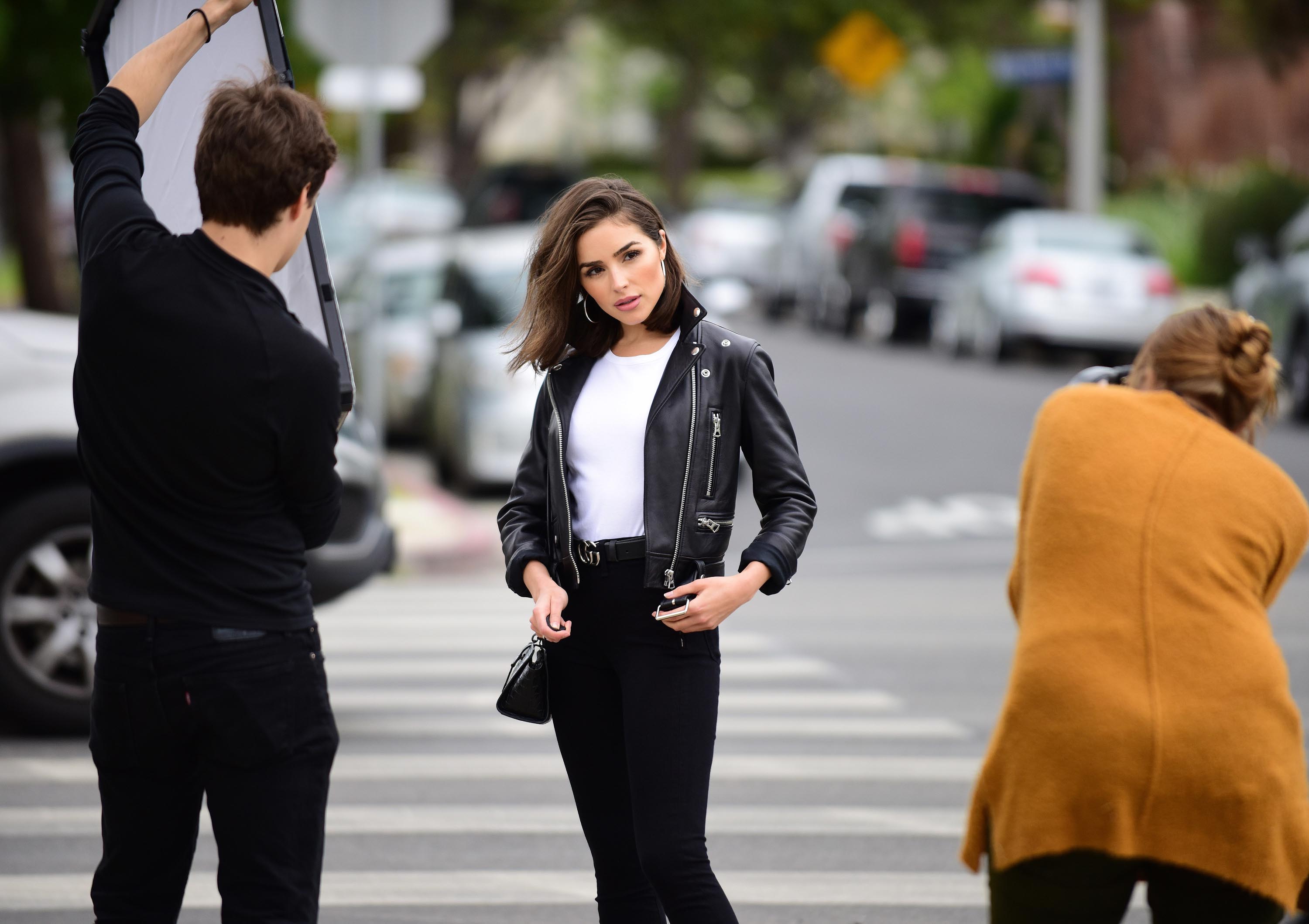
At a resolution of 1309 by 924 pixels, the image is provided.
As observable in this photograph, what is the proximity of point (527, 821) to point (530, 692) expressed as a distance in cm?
247

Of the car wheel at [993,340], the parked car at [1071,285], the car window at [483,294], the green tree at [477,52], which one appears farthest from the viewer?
the green tree at [477,52]

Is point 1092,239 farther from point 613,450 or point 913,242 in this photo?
point 613,450

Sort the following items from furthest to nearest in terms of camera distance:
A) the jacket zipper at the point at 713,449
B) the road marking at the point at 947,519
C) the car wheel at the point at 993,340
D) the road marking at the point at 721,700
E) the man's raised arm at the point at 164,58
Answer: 1. the car wheel at the point at 993,340
2. the road marking at the point at 947,519
3. the road marking at the point at 721,700
4. the jacket zipper at the point at 713,449
5. the man's raised arm at the point at 164,58

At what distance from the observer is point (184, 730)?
335 cm

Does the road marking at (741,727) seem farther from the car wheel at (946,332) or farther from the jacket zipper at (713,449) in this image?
the car wheel at (946,332)

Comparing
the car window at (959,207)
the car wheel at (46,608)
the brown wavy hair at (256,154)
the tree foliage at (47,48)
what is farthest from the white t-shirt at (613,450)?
the car window at (959,207)

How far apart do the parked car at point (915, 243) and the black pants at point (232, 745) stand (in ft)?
73.0

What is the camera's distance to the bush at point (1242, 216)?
28391 millimetres

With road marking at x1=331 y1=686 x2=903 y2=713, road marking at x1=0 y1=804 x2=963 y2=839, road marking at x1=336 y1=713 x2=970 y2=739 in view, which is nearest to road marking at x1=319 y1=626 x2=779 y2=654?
road marking at x1=331 y1=686 x2=903 y2=713

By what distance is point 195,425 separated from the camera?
128 inches

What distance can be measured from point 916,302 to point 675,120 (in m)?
35.9

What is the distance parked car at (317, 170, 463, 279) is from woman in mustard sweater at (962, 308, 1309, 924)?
9.77 m

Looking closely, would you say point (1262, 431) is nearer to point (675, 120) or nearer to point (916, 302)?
point (916, 302)

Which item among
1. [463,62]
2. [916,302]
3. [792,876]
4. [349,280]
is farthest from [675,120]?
[792,876]
